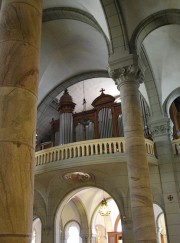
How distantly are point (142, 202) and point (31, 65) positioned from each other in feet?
14.7

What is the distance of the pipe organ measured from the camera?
45.7ft

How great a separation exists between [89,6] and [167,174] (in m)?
7.39

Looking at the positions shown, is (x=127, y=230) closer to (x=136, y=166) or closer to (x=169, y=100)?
(x=136, y=166)

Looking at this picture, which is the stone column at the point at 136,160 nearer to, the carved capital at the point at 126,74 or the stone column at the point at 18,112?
the carved capital at the point at 126,74

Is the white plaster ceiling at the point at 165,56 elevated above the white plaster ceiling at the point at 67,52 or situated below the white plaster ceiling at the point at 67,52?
below

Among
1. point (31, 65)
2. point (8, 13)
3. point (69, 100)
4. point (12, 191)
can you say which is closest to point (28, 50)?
point (31, 65)

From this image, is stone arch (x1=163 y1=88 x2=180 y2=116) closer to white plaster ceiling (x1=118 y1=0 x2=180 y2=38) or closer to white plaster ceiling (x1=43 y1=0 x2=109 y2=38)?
white plaster ceiling (x1=118 y1=0 x2=180 y2=38)

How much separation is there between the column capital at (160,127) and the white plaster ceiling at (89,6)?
495cm

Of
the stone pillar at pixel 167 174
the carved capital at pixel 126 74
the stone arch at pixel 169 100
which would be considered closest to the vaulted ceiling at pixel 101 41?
the stone arch at pixel 169 100

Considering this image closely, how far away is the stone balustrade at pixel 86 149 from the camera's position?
11.2 meters

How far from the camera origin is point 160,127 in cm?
1255

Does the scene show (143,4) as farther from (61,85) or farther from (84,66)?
(61,85)

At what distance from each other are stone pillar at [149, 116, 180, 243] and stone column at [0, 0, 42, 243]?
377 inches

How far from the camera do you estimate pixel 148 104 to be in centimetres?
1323
